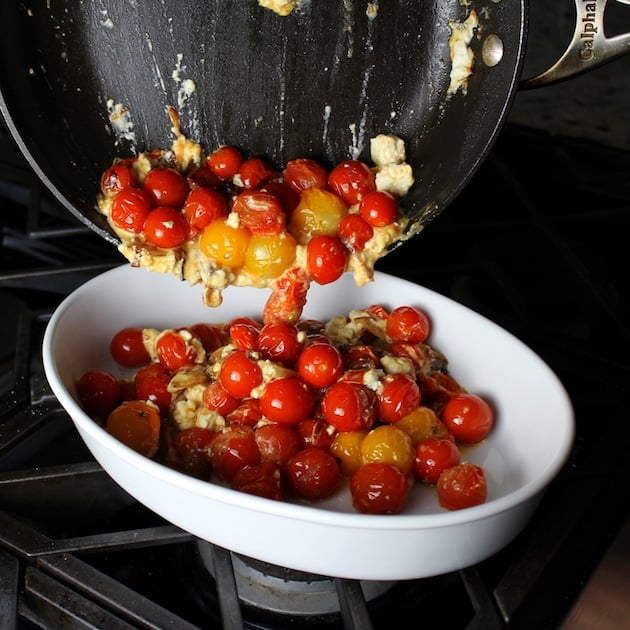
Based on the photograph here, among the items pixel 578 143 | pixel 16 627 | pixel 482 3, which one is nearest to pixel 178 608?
pixel 16 627

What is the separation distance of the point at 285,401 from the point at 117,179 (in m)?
0.34

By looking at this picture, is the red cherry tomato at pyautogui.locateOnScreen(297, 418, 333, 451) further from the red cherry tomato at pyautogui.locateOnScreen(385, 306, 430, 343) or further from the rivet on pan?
the rivet on pan

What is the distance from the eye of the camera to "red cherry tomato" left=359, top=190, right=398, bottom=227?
41.2 inches

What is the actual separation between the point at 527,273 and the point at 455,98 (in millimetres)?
507

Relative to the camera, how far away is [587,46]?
0.89m

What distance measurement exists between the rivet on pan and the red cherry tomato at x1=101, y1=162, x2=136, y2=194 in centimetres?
45

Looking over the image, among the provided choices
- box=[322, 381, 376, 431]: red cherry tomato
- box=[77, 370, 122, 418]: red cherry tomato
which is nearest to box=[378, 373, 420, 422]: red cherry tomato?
box=[322, 381, 376, 431]: red cherry tomato

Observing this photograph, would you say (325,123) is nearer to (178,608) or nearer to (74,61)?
(74,61)

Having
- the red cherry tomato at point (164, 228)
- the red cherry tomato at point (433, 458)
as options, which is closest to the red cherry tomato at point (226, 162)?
the red cherry tomato at point (164, 228)

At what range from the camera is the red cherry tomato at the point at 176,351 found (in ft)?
3.67

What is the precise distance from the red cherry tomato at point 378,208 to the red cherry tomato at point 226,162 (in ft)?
0.59

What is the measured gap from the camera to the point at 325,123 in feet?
3.70

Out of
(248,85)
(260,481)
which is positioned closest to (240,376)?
(260,481)

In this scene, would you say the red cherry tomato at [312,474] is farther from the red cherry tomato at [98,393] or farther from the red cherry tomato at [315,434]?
the red cherry tomato at [98,393]
